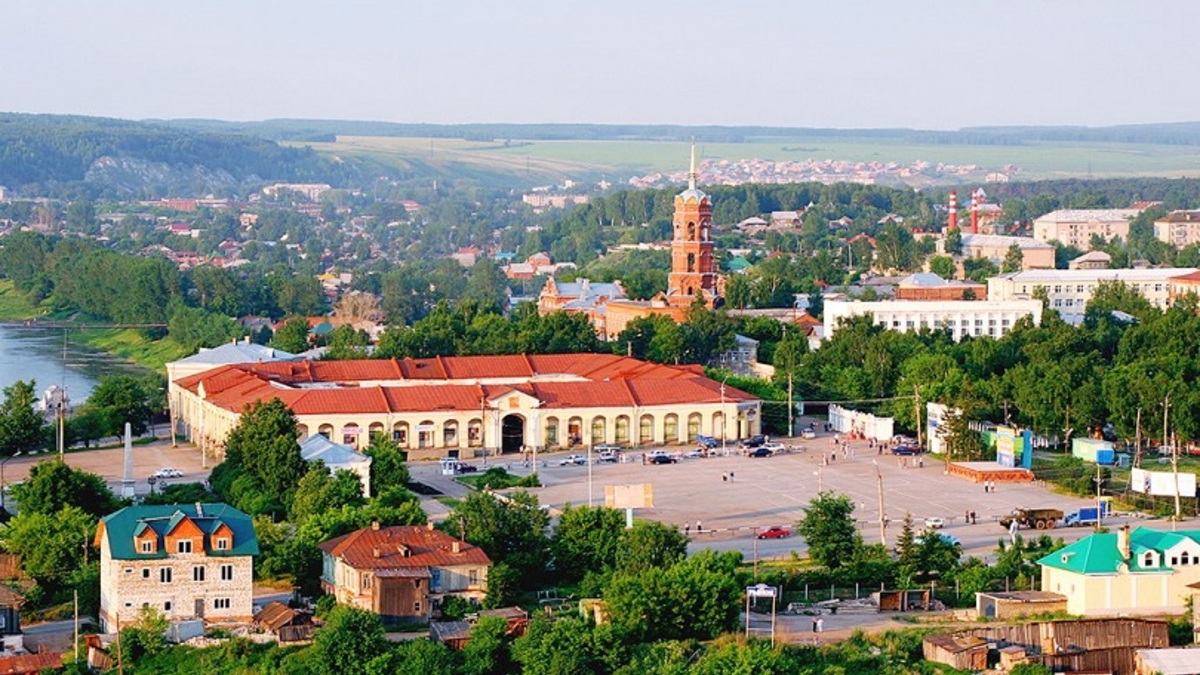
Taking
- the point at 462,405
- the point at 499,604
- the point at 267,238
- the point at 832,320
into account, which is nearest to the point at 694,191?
the point at 832,320

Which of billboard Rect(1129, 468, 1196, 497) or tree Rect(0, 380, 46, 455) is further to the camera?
tree Rect(0, 380, 46, 455)

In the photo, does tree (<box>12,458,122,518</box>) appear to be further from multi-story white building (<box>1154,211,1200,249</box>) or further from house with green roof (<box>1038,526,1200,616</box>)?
multi-story white building (<box>1154,211,1200,249</box>)

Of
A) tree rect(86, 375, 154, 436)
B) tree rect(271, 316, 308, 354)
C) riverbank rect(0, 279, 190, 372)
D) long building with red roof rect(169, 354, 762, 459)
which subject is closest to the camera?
long building with red roof rect(169, 354, 762, 459)

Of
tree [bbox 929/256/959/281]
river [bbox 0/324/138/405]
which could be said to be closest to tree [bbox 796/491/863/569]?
river [bbox 0/324/138/405]

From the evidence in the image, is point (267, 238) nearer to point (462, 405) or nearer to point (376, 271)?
point (376, 271)

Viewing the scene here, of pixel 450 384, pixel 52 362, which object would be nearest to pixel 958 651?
pixel 450 384

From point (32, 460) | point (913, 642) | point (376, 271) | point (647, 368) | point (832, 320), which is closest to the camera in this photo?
point (913, 642)
